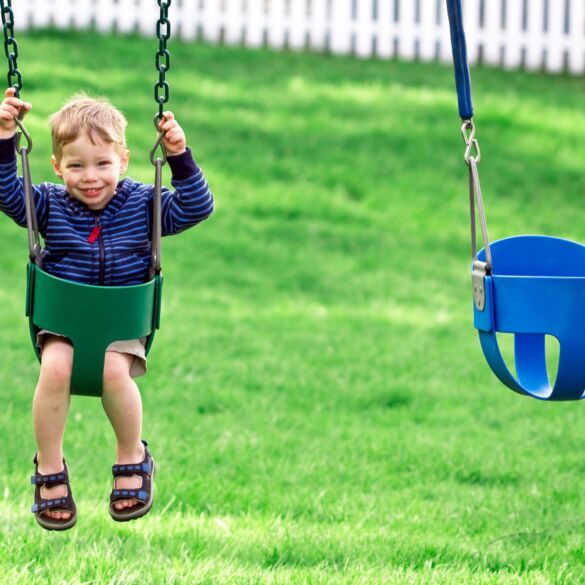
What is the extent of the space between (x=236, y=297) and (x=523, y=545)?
15.2 ft

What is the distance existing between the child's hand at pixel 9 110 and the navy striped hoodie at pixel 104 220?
0.12ft

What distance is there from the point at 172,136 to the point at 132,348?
2.10ft

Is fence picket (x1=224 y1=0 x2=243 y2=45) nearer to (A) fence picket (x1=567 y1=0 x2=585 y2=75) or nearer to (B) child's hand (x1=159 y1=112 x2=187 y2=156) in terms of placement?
(A) fence picket (x1=567 y1=0 x2=585 y2=75)

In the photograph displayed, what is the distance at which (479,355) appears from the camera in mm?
8227

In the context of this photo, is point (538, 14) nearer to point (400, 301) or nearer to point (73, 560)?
point (400, 301)

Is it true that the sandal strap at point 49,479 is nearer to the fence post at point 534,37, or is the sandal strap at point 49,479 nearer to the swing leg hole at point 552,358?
the swing leg hole at point 552,358

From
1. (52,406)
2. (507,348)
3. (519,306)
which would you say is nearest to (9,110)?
(52,406)

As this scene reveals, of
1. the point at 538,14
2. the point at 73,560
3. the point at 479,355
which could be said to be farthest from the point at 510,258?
the point at 538,14

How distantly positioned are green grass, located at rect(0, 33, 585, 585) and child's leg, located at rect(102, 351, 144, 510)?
69 cm

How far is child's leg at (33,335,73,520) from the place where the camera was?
3459 millimetres

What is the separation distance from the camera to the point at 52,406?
348cm

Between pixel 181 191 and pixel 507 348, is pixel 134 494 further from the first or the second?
pixel 507 348

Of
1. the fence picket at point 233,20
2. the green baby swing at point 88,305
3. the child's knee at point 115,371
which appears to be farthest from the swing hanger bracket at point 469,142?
the fence picket at point 233,20

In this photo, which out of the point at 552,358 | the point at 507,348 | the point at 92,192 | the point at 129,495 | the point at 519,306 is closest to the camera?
the point at 129,495
